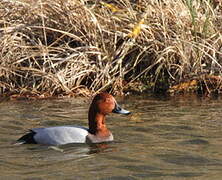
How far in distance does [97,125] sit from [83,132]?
9.8 inches

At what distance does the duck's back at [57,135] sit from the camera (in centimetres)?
793

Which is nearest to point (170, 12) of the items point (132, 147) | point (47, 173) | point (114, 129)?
point (114, 129)

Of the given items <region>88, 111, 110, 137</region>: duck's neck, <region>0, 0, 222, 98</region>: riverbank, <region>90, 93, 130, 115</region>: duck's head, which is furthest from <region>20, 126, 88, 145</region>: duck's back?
<region>0, 0, 222, 98</region>: riverbank

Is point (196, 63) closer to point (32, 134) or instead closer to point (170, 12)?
point (170, 12)

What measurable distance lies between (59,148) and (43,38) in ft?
12.4

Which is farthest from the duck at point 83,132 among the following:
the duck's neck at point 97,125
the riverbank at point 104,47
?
the riverbank at point 104,47

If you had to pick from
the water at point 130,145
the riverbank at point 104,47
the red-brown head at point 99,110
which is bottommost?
the water at point 130,145

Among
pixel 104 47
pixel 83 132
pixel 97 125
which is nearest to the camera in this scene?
pixel 83 132

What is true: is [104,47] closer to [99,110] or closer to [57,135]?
[99,110]

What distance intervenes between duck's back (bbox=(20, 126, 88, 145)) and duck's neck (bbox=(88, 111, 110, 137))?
261 millimetres

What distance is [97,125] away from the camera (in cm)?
825

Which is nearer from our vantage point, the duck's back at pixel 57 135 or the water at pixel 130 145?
the water at pixel 130 145

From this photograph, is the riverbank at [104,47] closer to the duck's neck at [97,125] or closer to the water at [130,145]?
the water at [130,145]

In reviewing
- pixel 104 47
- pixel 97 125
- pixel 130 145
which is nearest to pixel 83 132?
pixel 97 125
